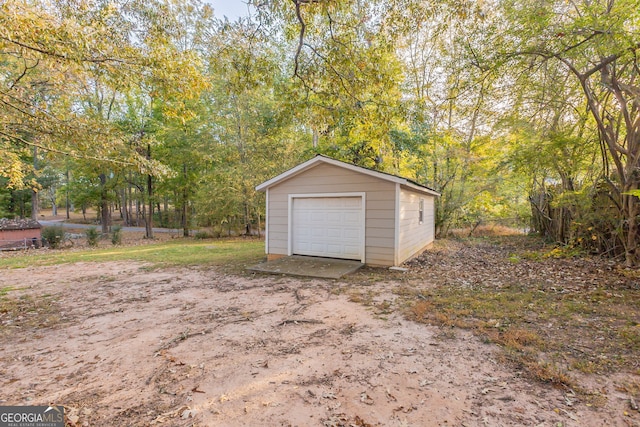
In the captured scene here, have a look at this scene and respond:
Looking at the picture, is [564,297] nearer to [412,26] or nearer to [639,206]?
[639,206]

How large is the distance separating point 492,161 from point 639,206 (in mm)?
6707

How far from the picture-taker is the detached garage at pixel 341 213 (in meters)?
7.16

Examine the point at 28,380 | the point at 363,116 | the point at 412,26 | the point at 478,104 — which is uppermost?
the point at 412,26

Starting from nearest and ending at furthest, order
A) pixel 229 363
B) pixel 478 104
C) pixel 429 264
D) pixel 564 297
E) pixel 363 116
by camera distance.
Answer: pixel 229 363
pixel 564 297
pixel 363 116
pixel 478 104
pixel 429 264

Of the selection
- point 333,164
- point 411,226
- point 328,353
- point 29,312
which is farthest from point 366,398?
point 411,226

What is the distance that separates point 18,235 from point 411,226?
17.4m

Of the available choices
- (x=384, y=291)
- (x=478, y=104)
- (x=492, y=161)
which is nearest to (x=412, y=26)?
(x=478, y=104)

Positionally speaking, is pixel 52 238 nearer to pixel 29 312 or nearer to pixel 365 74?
pixel 29 312

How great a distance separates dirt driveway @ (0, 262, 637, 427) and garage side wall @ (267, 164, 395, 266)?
2.63m

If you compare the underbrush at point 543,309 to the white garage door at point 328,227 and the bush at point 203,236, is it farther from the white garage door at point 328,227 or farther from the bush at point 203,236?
the bush at point 203,236

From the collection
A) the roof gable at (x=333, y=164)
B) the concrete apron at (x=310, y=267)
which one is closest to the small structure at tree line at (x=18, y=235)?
the roof gable at (x=333, y=164)

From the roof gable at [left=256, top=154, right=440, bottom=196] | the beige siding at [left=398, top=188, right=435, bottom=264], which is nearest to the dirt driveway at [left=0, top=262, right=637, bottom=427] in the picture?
the beige siding at [left=398, top=188, right=435, bottom=264]

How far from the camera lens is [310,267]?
7137 mm

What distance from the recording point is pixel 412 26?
4.95 metres
